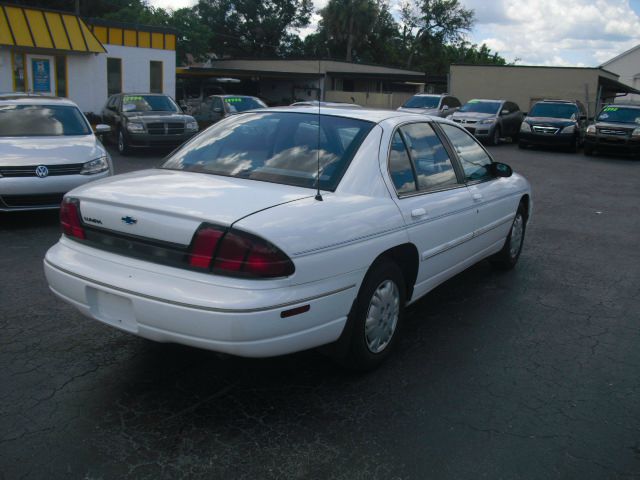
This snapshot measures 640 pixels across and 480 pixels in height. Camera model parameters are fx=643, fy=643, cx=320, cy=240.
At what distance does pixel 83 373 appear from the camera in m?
3.90

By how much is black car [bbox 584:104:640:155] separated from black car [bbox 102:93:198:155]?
1223 centimetres

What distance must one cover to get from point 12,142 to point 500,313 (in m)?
6.33

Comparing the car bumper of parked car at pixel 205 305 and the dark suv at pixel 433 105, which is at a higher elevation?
the dark suv at pixel 433 105

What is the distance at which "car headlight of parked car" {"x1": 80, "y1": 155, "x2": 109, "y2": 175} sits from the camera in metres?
8.07

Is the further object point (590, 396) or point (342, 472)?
point (590, 396)

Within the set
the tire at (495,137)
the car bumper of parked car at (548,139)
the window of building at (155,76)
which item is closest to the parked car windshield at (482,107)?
the tire at (495,137)

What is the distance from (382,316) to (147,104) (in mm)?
14334

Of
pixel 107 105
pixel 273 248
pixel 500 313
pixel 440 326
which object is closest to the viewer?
pixel 273 248

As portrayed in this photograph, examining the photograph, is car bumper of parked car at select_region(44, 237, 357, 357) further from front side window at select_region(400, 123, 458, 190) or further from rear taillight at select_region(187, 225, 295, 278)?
front side window at select_region(400, 123, 458, 190)

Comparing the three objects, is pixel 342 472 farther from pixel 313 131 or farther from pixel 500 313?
pixel 500 313

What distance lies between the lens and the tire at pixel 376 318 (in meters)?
3.77

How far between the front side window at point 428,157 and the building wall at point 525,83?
1174 inches

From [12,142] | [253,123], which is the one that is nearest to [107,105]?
[12,142]

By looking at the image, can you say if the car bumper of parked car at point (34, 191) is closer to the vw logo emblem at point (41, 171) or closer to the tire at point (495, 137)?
the vw logo emblem at point (41, 171)
